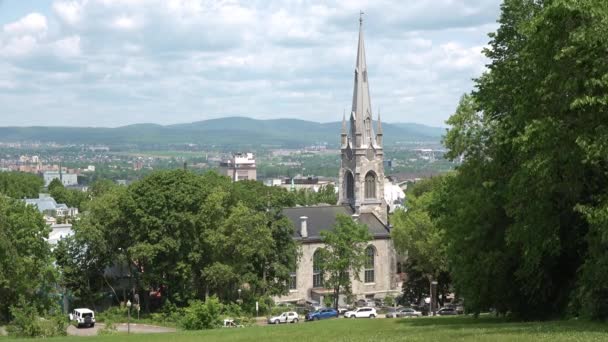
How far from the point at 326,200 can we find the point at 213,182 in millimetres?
67762

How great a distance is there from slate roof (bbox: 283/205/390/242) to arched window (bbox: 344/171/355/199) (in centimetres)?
317

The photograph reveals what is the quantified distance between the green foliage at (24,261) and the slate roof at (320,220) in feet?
84.8

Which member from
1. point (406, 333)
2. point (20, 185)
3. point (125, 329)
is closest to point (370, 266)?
point (125, 329)

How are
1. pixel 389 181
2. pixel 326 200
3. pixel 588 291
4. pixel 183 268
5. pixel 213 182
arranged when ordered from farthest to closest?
pixel 389 181 < pixel 326 200 < pixel 213 182 < pixel 183 268 < pixel 588 291

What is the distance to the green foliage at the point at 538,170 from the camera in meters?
22.5

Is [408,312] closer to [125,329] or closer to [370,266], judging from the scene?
[370,266]

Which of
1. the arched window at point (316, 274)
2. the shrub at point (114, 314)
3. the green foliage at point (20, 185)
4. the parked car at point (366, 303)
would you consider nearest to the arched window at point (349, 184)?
the arched window at point (316, 274)

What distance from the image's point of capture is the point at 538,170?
23.6 m

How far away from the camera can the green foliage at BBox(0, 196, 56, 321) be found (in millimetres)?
41312

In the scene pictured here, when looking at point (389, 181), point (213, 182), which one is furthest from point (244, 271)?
point (389, 181)

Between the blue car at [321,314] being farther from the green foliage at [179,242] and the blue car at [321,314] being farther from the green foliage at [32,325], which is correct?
the green foliage at [32,325]

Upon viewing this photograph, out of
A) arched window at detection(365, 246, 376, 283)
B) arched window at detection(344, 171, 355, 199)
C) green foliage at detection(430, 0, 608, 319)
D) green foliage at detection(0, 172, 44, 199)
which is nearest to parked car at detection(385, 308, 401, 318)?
arched window at detection(365, 246, 376, 283)

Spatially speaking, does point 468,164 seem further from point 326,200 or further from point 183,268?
point 326,200

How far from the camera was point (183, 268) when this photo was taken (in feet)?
170
